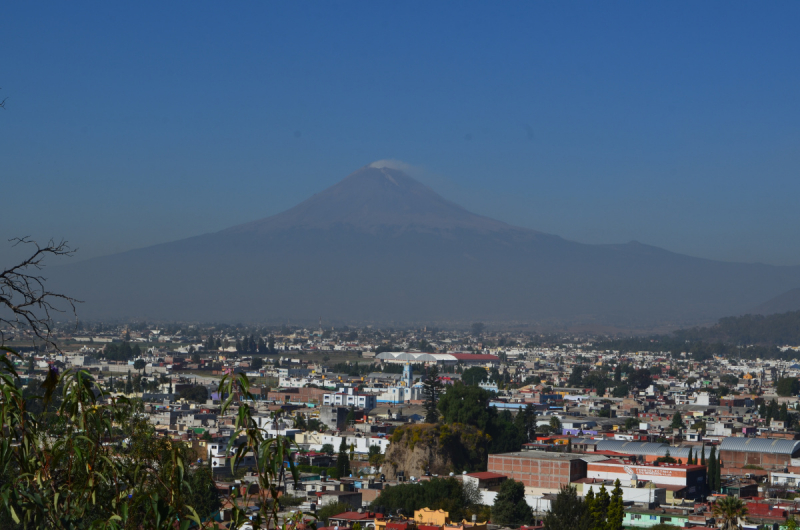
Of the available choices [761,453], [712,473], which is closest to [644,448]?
[761,453]

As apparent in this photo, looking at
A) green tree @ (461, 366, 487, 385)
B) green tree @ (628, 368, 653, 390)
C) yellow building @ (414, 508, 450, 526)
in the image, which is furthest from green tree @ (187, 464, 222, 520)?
green tree @ (628, 368, 653, 390)

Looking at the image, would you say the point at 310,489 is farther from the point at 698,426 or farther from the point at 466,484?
the point at 698,426

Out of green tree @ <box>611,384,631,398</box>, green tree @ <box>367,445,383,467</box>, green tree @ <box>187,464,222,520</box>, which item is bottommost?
green tree @ <box>611,384,631,398</box>

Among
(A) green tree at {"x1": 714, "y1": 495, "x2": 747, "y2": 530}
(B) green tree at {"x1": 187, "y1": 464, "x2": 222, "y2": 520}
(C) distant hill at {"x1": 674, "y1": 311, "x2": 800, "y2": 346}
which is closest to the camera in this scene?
(B) green tree at {"x1": 187, "y1": 464, "x2": 222, "y2": 520}

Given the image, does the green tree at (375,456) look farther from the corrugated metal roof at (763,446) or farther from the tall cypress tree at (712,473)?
the corrugated metal roof at (763,446)

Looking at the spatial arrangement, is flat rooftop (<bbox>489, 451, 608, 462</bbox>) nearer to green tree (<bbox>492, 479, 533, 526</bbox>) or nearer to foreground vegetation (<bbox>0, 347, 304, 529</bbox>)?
green tree (<bbox>492, 479, 533, 526</bbox>)

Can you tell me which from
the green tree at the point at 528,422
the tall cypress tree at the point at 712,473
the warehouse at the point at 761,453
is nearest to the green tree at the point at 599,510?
the tall cypress tree at the point at 712,473
